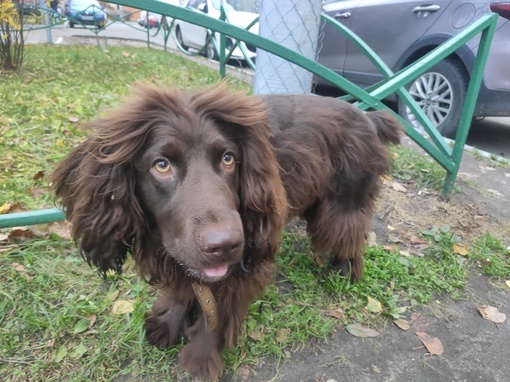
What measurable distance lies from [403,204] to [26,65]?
6.33 m

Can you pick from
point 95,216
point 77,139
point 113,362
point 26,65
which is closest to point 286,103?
point 95,216

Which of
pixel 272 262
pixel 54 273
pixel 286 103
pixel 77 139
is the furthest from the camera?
pixel 77 139

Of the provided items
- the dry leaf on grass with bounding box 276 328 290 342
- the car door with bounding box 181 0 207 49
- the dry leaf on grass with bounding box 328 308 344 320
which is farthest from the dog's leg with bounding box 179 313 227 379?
the car door with bounding box 181 0 207 49

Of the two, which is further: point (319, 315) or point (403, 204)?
point (403, 204)

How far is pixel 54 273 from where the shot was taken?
232 centimetres

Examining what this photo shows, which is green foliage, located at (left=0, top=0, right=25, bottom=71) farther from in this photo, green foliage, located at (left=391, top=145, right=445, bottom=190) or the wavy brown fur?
green foliage, located at (left=391, top=145, right=445, bottom=190)

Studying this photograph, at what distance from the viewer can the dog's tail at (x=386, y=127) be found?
2.53 meters

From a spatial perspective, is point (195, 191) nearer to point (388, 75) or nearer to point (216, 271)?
point (216, 271)

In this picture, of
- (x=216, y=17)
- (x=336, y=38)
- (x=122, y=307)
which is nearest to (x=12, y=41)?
(x=216, y=17)

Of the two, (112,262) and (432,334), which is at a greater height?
(112,262)

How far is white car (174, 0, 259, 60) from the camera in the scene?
8113mm

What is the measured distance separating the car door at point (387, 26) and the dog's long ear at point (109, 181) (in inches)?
178

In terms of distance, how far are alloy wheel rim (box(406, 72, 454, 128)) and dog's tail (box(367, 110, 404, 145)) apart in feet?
8.28

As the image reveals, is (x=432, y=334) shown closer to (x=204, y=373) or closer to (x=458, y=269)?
(x=458, y=269)
